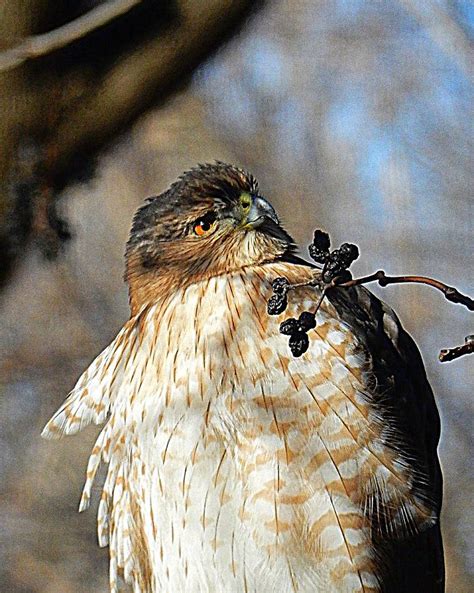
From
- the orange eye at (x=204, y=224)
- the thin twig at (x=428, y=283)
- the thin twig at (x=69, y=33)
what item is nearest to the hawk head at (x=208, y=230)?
the orange eye at (x=204, y=224)

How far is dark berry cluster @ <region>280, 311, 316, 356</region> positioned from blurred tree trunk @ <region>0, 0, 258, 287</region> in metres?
0.57

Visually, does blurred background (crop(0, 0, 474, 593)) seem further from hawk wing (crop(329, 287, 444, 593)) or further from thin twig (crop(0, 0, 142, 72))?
thin twig (crop(0, 0, 142, 72))

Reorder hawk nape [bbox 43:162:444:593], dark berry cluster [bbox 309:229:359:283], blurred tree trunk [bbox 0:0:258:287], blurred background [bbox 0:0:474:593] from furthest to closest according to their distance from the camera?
1. blurred background [bbox 0:0:474:593]
2. hawk nape [bbox 43:162:444:593]
3. blurred tree trunk [bbox 0:0:258:287]
4. dark berry cluster [bbox 309:229:359:283]

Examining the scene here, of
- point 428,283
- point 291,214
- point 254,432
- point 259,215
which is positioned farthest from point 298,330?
point 291,214

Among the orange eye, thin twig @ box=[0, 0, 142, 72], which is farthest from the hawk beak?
thin twig @ box=[0, 0, 142, 72]

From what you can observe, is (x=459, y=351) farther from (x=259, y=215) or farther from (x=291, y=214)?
(x=291, y=214)

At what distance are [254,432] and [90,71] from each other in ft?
3.16

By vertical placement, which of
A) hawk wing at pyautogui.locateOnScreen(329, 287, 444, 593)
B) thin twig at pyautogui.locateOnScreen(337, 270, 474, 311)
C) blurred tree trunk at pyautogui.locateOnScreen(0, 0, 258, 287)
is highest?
blurred tree trunk at pyautogui.locateOnScreen(0, 0, 258, 287)

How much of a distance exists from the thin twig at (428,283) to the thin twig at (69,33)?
56 cm

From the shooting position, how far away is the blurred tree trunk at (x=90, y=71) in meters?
1.92

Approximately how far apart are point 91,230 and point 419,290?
190 cm

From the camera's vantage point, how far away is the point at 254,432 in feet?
8.32

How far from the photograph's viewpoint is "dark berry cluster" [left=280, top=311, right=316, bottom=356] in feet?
5.24

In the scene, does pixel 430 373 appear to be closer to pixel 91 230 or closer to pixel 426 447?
pixel 91 230
